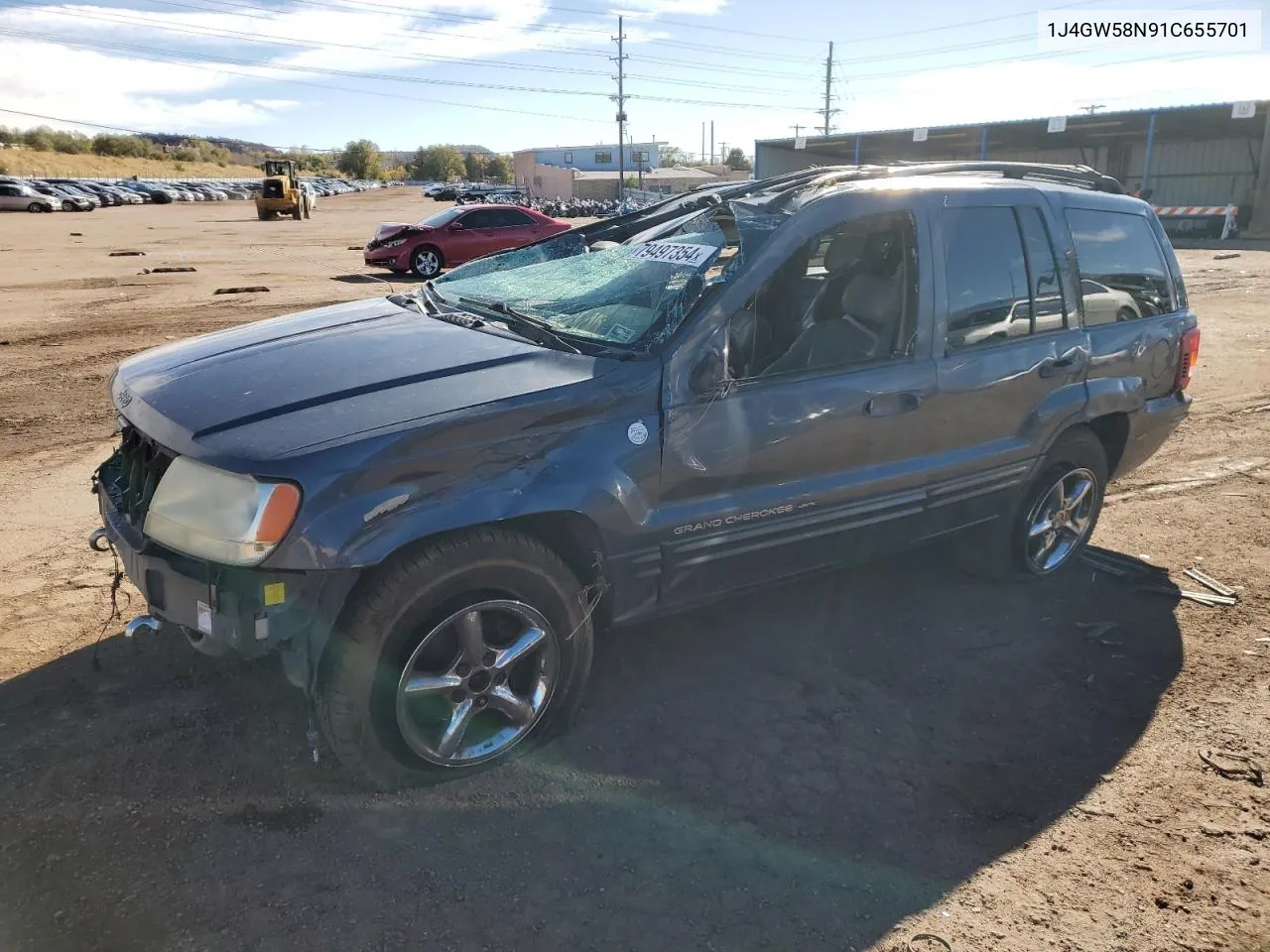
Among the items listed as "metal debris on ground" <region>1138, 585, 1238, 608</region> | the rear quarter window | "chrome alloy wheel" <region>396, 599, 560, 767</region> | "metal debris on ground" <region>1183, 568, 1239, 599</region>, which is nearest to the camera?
"chrome alloy wheel" <region>396, 599, 560, 767</region>

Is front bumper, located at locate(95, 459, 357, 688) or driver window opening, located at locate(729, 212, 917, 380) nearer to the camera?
front bumper, located at locate(95, 459, 357, 688)

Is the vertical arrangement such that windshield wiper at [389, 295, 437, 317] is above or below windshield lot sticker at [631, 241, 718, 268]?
below

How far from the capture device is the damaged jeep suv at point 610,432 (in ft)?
8.71

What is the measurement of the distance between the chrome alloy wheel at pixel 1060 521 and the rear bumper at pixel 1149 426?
29cm

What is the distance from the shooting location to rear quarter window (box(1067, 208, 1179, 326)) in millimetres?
4418

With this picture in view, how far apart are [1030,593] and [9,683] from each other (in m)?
4.45

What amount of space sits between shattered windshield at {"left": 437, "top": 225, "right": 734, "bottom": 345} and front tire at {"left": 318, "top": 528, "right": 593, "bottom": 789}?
0.92 meters

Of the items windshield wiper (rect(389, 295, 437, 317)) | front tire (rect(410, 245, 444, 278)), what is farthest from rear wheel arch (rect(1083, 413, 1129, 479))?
front tire (rect(410, 245, 444, 278))

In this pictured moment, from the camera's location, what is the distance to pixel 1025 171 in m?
4.55

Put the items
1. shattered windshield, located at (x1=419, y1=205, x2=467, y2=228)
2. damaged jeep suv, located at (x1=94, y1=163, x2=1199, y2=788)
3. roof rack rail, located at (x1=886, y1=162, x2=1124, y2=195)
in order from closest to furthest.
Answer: damaged jeep suv, located at (x1=94, y1=163, x2=1199, y2=788)
roof rack rail, located at (x1=886, y1=162, x2=1124, y2=195)
shattered windshield, located at (x1=419, y1=205, x2=467, y2=228)

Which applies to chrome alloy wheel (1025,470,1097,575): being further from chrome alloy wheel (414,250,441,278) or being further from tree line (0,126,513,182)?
tree line (0,126,513,182)

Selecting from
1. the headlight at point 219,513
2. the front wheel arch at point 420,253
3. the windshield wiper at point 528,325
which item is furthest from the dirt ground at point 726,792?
the front wheel arch at point 420,253

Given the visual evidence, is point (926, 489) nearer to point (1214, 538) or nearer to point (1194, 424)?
point (1214, 538)

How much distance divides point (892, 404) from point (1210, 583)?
2385 millimetres
